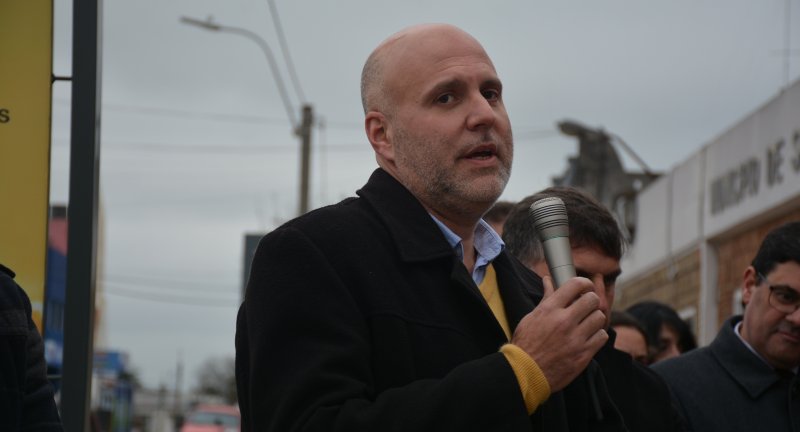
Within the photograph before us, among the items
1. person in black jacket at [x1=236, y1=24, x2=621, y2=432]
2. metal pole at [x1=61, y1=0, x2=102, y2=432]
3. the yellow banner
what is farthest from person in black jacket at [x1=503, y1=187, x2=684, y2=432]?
the yellow banner

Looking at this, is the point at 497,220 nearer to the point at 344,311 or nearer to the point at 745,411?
the point at 745,411

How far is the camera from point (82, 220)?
13.2 feet

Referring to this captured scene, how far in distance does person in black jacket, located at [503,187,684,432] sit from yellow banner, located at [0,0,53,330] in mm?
1528

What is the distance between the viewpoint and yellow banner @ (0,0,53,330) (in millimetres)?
4043

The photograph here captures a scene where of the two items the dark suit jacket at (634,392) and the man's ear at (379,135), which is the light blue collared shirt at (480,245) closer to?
the man's ear at (379,135)

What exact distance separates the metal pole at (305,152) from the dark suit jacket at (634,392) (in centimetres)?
1840

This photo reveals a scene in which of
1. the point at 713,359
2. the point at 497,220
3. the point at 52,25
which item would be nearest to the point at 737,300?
the point at 497,220

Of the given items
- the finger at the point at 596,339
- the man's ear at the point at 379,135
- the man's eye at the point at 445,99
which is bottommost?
the finger at the point at 596,339

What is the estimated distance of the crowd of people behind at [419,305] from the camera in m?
2.80

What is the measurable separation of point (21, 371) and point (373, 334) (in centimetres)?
84

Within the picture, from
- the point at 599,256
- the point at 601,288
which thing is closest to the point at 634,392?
the point at 601,288

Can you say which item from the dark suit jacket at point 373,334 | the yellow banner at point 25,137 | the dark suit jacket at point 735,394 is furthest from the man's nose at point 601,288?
the yellow banner at point 25,137

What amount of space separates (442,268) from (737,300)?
11324 millimetres

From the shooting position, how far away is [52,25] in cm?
408
